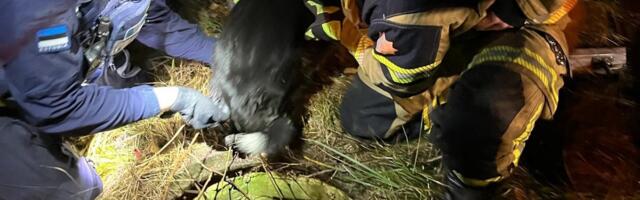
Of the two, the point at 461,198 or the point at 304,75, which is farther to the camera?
the point at 304,75

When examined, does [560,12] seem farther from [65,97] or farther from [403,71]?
[65,97]

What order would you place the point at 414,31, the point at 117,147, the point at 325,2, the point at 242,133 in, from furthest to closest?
the point at 117,147
the point at 242,133
the point at 325,2
the point at 414,31

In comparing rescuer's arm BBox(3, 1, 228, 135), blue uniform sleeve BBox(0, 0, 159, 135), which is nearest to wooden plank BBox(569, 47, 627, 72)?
rescuer's arm BBox(3, 1, 228, 135)

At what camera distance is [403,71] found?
4.77 ft

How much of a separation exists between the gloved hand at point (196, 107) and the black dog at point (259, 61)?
0.05 metres

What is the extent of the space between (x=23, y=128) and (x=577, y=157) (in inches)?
57.6

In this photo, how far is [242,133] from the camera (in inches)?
68.4

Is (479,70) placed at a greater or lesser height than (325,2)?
lesser

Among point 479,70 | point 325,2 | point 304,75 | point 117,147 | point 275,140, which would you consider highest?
point 325,2

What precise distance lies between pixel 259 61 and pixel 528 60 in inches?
24.4

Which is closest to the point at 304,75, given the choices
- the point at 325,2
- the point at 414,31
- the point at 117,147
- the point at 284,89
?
the point at 284,89

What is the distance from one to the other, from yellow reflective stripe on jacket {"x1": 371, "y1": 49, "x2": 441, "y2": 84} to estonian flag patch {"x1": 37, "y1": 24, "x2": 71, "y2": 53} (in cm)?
71

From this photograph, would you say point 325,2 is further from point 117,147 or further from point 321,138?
point 117,147

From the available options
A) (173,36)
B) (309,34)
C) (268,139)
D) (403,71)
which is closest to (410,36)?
→ (403,71)
